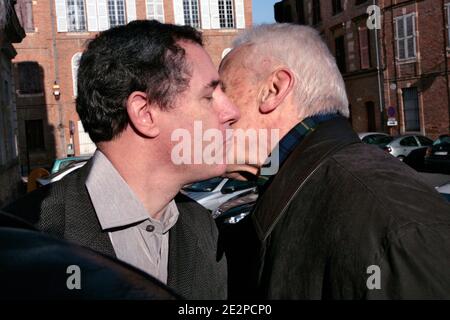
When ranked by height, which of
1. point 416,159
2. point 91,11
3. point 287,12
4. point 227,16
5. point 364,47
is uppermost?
point 287,12

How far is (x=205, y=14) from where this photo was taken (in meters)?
34.2

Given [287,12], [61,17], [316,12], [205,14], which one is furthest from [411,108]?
[61,17]

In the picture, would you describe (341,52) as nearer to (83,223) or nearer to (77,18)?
(77,18)

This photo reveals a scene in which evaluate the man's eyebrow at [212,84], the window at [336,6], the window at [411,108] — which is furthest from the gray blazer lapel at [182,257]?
the window at [336,6]

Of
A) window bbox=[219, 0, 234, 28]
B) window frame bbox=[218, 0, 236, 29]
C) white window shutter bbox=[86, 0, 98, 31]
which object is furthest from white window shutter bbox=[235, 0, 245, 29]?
white window shutter bbox=[86, 0, 98, 31]

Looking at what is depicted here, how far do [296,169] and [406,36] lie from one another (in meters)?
27.6

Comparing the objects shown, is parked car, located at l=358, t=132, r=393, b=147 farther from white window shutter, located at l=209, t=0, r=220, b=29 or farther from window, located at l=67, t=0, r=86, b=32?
window, located at l=67, t=0, r=86, b=32

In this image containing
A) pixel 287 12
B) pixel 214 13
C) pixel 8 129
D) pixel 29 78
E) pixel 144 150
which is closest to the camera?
pixel 144 150

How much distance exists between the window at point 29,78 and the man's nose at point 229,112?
32356mm

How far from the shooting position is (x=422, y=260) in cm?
141

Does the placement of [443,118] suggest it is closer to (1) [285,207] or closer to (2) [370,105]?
(2) [370,105]

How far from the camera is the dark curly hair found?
2225mm
